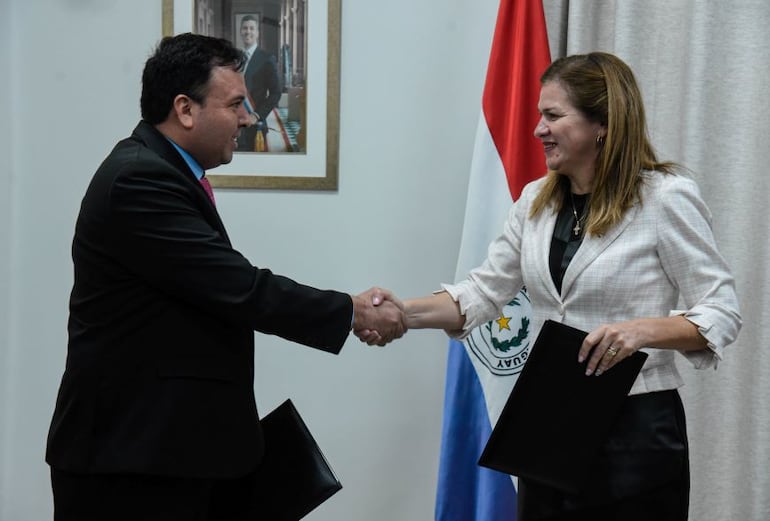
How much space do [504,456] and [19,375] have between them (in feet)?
7.13

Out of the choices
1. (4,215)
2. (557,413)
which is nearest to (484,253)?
(557,413)

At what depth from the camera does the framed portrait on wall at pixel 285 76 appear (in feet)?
9.70

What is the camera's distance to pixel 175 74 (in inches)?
72.5

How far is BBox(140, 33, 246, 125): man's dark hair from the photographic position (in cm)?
184

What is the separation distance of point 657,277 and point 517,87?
1.05m

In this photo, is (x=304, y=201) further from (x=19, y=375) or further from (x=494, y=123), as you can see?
(x=19, y=375)

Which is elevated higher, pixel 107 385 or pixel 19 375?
pixel 107 385

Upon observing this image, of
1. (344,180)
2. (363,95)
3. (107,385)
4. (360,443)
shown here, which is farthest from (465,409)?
(107,385)

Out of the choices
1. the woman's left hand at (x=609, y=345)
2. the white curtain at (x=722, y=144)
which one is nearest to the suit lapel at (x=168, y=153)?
the woman's left hand at (x=609, y=345)

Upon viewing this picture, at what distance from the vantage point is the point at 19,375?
316 centimetres

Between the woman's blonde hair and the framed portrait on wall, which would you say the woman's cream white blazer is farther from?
the framed portrait on wall

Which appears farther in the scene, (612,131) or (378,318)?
(378,318)

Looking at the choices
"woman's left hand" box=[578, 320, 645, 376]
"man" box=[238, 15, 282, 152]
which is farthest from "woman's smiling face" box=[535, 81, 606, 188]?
"man" box=[238, 15, 282, 152]

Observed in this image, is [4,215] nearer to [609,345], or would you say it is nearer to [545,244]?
[545,244]
